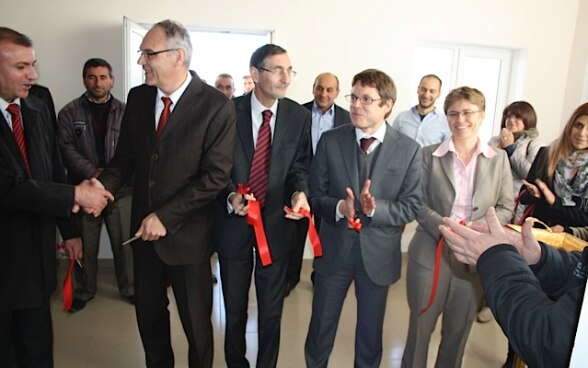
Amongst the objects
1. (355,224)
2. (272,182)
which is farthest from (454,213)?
(272,182)

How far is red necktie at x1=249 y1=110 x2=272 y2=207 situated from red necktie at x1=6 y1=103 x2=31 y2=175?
103 cm

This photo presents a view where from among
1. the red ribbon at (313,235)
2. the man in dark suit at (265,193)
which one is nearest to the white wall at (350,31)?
the man in dark suit at (265,193)

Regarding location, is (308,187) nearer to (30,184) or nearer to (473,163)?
(473,163)

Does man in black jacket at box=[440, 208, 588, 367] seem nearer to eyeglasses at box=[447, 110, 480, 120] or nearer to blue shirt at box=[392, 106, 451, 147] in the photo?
eyeglasses at box=[447, 110, 480, 120]

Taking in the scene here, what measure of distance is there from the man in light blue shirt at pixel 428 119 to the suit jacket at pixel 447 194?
4.74 feet

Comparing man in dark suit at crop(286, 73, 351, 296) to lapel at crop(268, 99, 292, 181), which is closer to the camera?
lapel at crop(268, 99, 292, 181)

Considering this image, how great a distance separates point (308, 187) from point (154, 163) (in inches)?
31.4

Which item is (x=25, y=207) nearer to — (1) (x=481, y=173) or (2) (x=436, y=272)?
(2) (x=436, y=272)

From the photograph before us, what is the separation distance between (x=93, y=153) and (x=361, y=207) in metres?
A: 2.36

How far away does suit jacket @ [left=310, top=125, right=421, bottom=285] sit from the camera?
6.75ft

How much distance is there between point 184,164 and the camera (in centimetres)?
191

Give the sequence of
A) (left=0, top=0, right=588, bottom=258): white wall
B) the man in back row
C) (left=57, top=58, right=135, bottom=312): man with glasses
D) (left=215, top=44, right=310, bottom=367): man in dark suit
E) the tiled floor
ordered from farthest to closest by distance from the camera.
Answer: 1. the man in back row
2. (left=0, top=0, right=588, bottom=258): white wall
3. (left=57, top=58, right=135, bottom=312): man with glasses
4. the tiled floor
5. (left=215, top=44, right=310, bottom=367): man in dark suit

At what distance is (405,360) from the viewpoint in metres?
2.25

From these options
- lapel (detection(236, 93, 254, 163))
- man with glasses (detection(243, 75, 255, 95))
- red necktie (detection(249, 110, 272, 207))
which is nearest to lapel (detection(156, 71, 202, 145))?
lapel (detection(236, 93, 254, 163))
